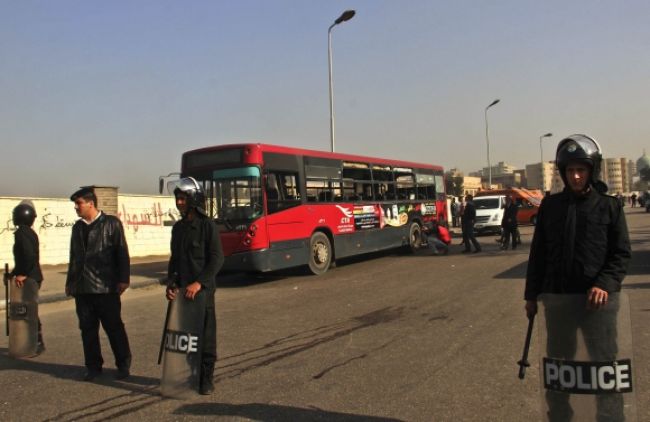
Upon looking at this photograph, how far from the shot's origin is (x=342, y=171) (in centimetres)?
1472

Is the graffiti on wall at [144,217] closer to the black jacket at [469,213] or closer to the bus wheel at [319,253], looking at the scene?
the bus wheel at [319,253]

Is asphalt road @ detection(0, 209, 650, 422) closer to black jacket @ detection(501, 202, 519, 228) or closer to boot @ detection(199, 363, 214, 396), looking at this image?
boot @ detection(199, 363, 214, 396)

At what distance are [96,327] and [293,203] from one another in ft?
25.1

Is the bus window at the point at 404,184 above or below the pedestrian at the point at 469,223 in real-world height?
above

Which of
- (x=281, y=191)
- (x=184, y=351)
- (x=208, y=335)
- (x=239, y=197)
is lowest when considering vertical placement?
(x=184, y=351)

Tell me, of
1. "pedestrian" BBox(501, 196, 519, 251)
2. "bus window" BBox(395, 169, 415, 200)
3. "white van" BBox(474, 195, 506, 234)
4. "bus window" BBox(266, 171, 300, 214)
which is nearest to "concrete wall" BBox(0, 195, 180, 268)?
"bus window" BBox(266, 171, 300, 214)

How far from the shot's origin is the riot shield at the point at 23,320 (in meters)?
6.17

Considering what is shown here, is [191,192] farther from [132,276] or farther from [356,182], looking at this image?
[356,182]

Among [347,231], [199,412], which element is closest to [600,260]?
[199,412]

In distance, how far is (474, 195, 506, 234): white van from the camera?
Result: 26422 millimetres

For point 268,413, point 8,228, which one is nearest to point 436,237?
point 8,228

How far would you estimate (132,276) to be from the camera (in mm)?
13883

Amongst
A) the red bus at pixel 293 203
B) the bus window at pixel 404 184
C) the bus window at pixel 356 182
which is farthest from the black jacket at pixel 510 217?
the bus window at pixel 356 182

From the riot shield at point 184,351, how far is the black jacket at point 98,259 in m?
1.06
